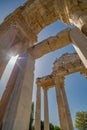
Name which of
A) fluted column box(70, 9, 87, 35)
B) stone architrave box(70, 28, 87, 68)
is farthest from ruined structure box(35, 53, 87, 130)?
fluted column box(70, 9, 87, 35)

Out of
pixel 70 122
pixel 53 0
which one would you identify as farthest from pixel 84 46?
pixel 70 122

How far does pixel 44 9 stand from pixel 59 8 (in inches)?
44.6

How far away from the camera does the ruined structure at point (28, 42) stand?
4664mm

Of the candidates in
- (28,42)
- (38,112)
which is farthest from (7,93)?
(38,112)

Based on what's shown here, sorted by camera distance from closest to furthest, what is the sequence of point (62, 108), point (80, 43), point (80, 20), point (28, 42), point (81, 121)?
point (80, 43)
point (80, 20)
point (28, 42)
point (62, 108)
point (81, 121)

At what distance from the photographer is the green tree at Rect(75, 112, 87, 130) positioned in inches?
1467

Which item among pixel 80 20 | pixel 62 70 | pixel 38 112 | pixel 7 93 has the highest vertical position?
pixel 62 70

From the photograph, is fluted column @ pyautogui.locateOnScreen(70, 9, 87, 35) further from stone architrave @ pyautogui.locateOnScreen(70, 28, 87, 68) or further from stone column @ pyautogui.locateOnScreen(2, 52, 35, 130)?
stone column @ pyautogui.locateOnScreen(2, 52, 35, 130)

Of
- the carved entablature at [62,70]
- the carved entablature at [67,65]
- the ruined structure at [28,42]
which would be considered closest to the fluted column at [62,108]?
the carved entablature at [62,70]

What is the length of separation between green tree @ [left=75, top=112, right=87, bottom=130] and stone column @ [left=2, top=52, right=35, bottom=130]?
3587 centimetres

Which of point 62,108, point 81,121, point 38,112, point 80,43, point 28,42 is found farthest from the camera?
point 81,121

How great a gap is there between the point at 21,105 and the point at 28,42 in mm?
5088

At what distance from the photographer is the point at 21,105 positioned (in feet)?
Result: 15.5

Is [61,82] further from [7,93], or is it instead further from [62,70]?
[7,93]
